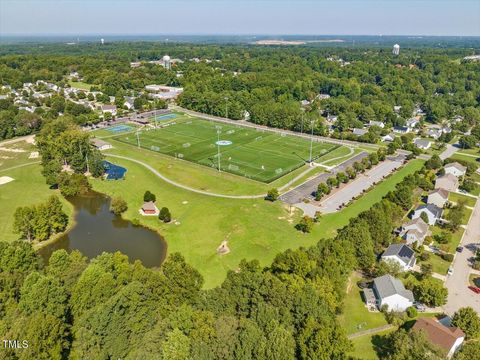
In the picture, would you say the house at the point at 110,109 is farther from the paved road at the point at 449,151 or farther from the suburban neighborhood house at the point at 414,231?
A: the suburban neighborhood house at the point at 414,231

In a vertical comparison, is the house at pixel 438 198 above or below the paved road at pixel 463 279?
above

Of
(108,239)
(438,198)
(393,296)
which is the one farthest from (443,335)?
(108,239)

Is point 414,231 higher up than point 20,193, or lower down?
higher up

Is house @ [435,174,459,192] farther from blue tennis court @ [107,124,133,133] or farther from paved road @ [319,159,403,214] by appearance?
blue tennis court @ [107,124,133,133]

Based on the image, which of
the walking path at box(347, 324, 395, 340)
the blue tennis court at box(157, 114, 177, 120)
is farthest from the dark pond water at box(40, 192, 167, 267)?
the blue tennis court at box(157, 114, 177, 120)

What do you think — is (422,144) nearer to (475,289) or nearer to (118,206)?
(475,289)

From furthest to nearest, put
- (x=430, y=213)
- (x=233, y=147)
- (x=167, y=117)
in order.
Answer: (x=167, y=117) < (x=233, y=147) < (x=430, y=213)

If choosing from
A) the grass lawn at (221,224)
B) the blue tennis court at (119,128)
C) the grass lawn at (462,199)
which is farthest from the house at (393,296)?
the blue tennis court at (119,128)
